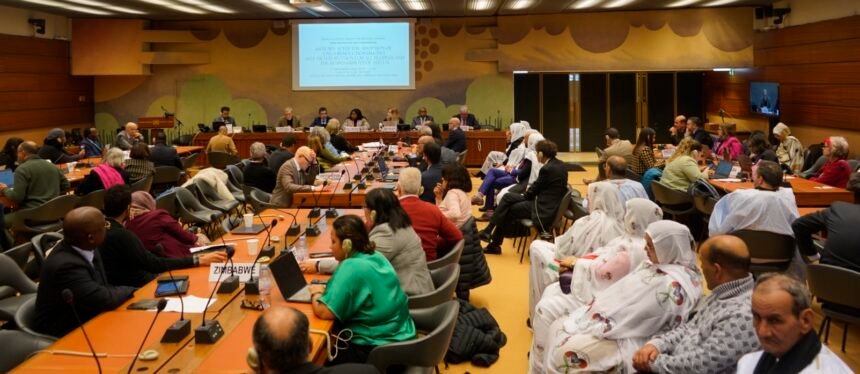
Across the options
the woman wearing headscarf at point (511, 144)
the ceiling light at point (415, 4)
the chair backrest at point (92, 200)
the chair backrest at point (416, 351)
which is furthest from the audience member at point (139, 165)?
the chair backrest at point (416, 351)

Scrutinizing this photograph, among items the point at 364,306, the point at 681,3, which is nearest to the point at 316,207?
the point at 364,306

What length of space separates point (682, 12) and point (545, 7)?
10.2ft

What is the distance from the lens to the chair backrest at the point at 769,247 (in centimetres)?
533

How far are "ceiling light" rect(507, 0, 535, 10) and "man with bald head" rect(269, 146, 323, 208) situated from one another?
22.5ft

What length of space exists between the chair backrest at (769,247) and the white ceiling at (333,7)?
897 cm

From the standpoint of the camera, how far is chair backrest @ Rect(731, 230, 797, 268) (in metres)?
5.33

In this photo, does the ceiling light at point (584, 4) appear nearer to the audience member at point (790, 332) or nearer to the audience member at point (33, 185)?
the audience member at point (33, 185)

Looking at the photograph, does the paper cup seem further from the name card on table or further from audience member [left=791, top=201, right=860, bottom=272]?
audience member [left=791, top=201, right=860, bottom=272]

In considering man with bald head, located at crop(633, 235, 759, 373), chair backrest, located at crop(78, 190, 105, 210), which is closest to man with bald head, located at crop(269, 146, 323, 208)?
chair backrest, located at crop(78, 190, 105, 210)

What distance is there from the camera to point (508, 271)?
721cm

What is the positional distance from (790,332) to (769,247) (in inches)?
128

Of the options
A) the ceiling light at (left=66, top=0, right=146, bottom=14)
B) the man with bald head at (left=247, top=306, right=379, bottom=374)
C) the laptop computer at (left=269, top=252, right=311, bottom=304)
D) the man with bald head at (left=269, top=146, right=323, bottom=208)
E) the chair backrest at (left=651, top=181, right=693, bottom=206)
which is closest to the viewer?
the man with bald head at (left=247, top=306, right=379, bottom=374)

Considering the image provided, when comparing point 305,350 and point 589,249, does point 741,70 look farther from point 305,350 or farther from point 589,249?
point 305,350

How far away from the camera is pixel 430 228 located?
16.5ft
